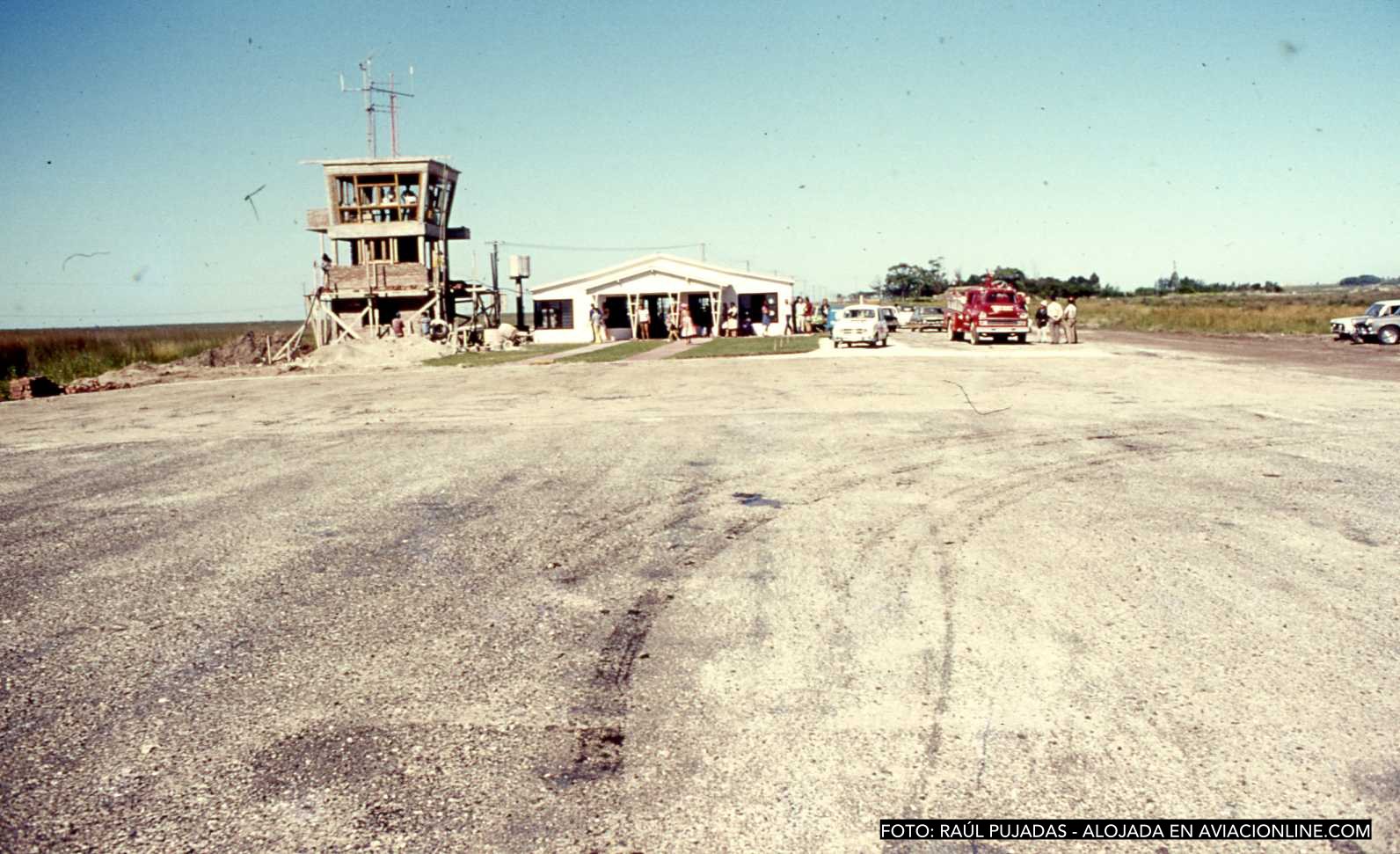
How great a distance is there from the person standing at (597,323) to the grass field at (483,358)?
4961 millimetres

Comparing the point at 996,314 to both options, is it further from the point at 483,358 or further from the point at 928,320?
the point at 483,358

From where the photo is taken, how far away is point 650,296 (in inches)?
1923

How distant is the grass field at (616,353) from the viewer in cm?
3175

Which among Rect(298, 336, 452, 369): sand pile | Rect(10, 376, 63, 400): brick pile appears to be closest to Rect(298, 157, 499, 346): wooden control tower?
Rect(298, 336, 452, 369): sand pile

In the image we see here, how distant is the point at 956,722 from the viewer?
4.17 meters

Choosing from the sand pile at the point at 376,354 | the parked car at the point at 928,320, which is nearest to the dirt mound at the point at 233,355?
the sand pile at the point at 376,354

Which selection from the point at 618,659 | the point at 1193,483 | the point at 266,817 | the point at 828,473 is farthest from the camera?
the point at 828,473

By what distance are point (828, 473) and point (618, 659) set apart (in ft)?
17.4

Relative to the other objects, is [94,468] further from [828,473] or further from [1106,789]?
[1106,789]

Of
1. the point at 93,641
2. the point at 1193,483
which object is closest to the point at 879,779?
the point at 93,641

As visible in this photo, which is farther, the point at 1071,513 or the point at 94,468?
the point at 94,468

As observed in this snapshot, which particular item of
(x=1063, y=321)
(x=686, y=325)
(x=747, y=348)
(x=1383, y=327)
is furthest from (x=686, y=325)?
(x=1383, y=327)

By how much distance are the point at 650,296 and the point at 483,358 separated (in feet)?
49.8

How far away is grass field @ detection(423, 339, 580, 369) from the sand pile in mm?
879
